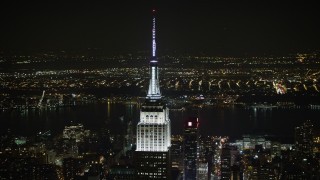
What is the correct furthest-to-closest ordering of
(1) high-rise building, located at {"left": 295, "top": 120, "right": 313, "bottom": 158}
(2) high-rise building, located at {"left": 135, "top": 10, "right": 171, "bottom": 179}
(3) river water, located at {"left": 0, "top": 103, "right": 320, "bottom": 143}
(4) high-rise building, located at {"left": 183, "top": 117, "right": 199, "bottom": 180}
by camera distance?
(3) river water, located at {"left": 0, "top": 103, "right": 320, "bottom": 143} < (1) high-rise building, located at {"left": 295, "top": 120, "right": 313, "bottom": 158} < (4) high-rise building, located at {"left": 183, "top": 117, "right": 199, "bottom": 180} < (2) high-rise building, located at {"left": 135, "top": 10, "right": 171, "bottom": 179}

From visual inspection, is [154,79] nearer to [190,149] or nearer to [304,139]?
[190,149]

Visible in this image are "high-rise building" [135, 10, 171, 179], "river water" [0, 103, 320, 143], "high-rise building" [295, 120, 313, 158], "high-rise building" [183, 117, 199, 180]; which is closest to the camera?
"high-rise building" [135, 10, 171, 179]

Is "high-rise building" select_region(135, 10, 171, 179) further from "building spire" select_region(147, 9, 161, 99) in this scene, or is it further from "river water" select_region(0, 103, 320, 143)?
"river water" select_region(0, 103, 320, 143)

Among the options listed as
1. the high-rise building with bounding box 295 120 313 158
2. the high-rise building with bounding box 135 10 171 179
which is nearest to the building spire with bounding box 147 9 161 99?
the high-rise building with bounding box 135 10 171 179

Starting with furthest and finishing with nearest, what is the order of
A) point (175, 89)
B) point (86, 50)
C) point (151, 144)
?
point (175, 89)
point (86, 50)
point (151, 144)

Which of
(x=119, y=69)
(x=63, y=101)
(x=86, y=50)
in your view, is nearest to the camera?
(x=86, y=50)

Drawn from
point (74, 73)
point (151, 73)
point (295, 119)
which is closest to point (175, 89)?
point (74, 73)

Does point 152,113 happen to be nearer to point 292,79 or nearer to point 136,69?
point 136,69

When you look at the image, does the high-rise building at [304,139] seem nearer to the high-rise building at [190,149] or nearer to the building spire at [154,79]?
the high-rise building at [190,149]

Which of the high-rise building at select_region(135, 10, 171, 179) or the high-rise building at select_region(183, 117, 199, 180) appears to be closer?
the high-rise building at select_region(135, 10, 171, 179)
